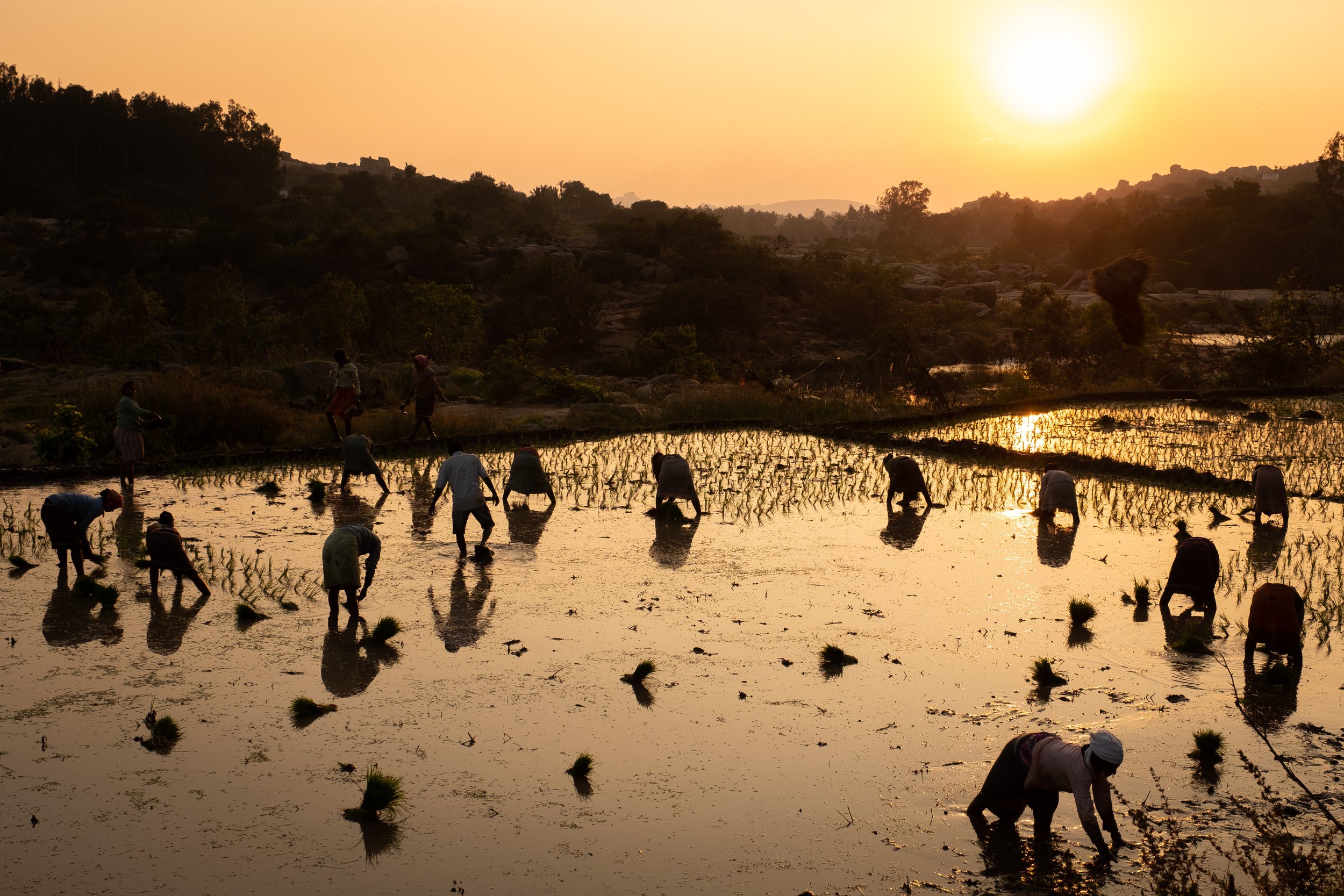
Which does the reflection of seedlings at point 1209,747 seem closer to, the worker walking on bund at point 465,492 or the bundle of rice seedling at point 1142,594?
the bundle of rice seedling at point 1142,594

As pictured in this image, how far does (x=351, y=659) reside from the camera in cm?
823

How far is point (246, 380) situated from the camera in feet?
71.6

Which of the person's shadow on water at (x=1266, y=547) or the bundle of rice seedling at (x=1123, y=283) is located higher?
the bundle of rice seedling at (x=1123, y=283)

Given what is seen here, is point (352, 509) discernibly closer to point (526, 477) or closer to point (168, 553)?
point (526, 477)

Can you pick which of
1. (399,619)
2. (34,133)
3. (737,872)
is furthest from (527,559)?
(34,133)

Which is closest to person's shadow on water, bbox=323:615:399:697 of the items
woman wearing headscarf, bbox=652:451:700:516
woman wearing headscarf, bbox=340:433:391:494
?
woman wearing headscarf, bbox=652:451:700:516

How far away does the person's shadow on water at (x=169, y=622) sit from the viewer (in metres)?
8.52

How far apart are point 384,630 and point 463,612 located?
3.60 feet

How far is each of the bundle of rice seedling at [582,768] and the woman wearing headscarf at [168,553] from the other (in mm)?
4969

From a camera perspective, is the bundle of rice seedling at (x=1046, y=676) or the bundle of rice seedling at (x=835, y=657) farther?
the bundle of rice seedling at (x=835, y=657)

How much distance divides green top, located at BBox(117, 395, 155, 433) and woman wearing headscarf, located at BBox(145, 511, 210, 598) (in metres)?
5.07

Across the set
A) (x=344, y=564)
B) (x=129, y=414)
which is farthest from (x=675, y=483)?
(x=129, y=414)

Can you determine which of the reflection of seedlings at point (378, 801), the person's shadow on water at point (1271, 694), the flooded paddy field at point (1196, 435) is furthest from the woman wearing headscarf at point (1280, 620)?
the flooded paddy field at point (1196, 435)

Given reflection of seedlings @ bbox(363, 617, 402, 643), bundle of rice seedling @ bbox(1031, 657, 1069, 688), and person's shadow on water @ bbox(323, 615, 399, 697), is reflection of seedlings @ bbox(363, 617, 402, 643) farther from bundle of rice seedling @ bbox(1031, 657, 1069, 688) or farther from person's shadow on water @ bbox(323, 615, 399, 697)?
bundle of rice seedling @ bbox(1031, 657, 1069, 688)
